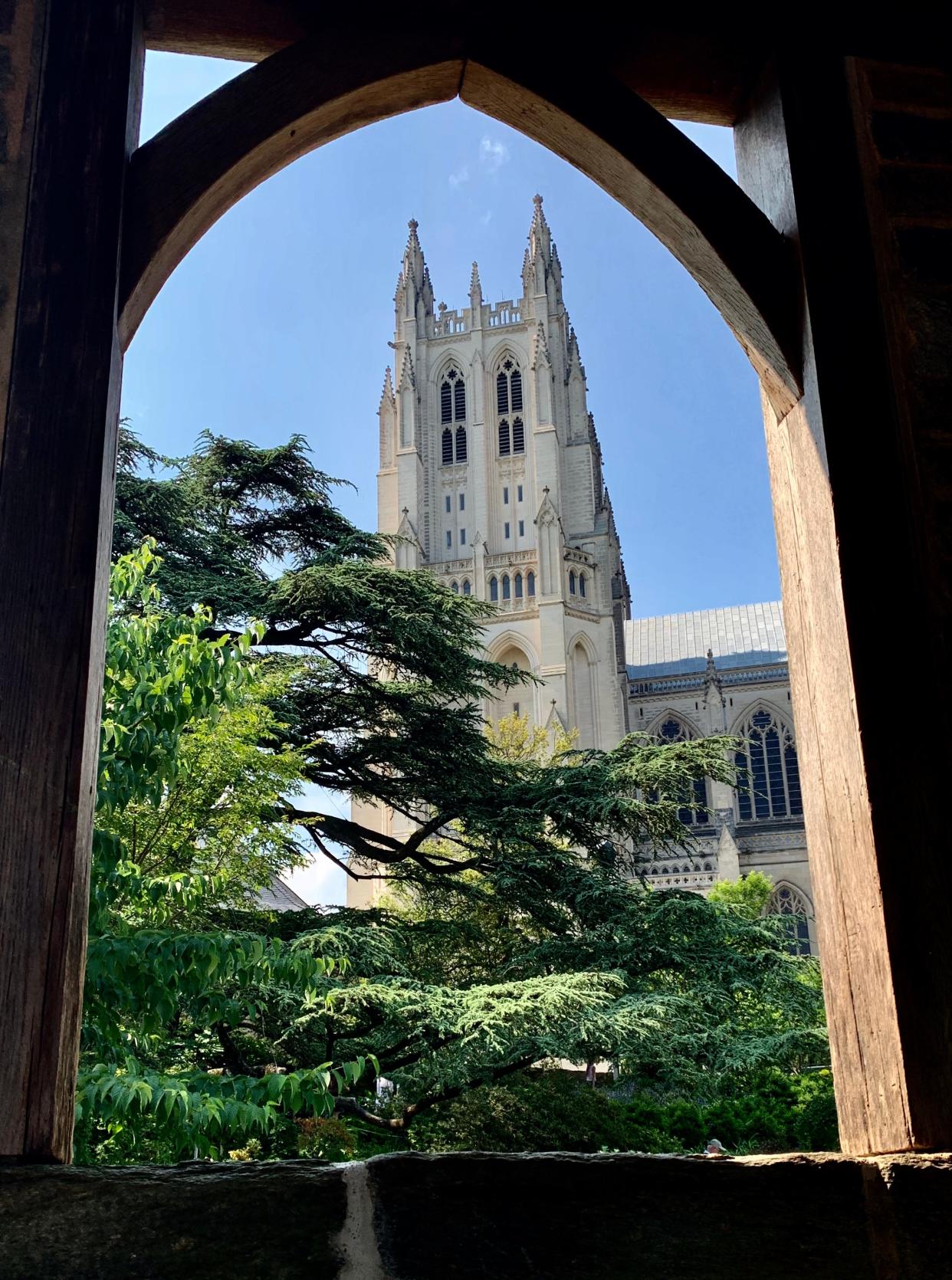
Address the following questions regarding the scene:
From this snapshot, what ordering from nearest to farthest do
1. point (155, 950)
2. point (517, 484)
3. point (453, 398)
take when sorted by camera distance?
1. point (155, 950)
2. point (517, 484)
3. point (453, 398)

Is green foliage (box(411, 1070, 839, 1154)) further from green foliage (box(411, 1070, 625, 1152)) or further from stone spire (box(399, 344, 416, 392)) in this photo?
stone spire (box(399, 344, 416, 392))

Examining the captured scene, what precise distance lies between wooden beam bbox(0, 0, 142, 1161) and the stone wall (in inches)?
Result: 4.4

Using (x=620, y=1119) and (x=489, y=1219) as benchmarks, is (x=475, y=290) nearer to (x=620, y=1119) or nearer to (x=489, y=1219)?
(x=620, y=1119)

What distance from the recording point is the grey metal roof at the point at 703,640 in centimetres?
4394

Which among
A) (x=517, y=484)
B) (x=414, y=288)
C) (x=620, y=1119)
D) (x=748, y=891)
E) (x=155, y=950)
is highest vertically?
(x=414, y=288)

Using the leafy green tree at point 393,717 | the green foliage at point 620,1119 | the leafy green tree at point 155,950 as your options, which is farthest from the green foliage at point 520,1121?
the leafy green tree at point 155,950

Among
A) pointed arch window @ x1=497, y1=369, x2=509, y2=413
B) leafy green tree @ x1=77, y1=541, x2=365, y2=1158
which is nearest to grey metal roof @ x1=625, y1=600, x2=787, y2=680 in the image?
pointed arch window @ x1=497, y1=369, x2=509, y2=413

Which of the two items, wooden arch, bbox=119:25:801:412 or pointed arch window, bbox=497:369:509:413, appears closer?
wooden arch, bbox=119:25:801:412

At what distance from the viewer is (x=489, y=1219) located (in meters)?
1.20

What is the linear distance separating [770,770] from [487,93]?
3960cm

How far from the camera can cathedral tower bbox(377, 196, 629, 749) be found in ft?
126

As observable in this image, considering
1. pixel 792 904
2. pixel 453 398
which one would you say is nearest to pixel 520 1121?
pixel 792 904

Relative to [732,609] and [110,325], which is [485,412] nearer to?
[732,609]

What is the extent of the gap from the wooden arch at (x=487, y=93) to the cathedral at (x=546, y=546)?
34064 millimetres
